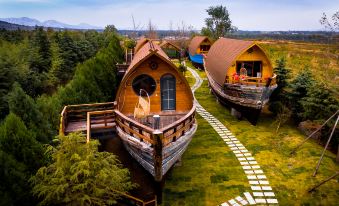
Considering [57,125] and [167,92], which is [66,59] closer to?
[57,125]

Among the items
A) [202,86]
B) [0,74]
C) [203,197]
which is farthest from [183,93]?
[0,74]

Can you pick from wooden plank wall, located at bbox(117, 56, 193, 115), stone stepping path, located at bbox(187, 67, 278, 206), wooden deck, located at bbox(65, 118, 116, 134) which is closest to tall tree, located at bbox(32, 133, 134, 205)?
wooden deck, located at bbox(65, 118, 116, 134)

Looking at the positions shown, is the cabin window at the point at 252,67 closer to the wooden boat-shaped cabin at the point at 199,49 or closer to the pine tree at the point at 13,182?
the pine tree at the point at 13,182

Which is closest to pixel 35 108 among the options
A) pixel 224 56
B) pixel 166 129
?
pixel 166 129

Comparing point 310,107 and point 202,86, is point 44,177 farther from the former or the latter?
point 202,86

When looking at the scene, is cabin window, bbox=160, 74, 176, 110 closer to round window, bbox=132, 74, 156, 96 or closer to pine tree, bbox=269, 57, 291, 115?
round window, bbox=132, 74, 156, 96
